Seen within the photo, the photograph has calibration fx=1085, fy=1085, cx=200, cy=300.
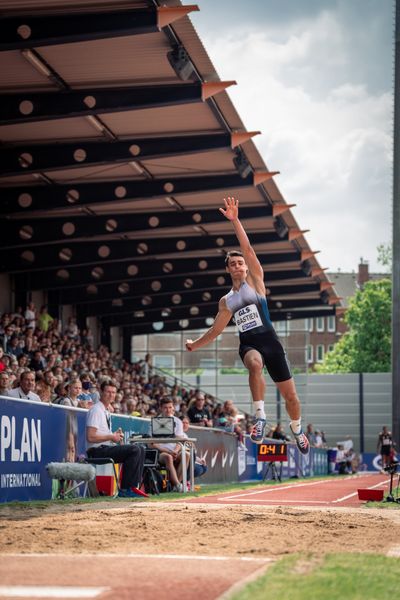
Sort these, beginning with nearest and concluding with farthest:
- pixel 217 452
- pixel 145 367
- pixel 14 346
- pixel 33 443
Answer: pixel 33 443
pixel 14 346
pixel 217 452
pixel 145 367

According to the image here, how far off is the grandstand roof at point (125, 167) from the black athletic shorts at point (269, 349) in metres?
8.42

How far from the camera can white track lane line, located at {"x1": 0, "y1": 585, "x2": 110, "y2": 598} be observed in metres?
5.97

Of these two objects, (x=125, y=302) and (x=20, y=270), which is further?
(x=125, y=302)

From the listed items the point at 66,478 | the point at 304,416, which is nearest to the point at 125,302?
the point at 304,416

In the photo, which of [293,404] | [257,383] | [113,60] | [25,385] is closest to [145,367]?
[113,60]

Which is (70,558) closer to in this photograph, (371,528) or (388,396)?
(371,528)

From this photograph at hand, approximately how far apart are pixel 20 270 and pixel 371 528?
25117mm

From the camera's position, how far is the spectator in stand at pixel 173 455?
19.7 metres

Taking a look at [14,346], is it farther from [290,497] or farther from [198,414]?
[290,497]

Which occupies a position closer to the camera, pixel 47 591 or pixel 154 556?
pixel 47 591

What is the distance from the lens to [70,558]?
7.47 meters

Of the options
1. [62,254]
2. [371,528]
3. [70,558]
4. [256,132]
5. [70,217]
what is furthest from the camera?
[62,254]

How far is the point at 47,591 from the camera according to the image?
20.1ft

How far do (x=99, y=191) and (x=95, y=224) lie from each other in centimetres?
362
